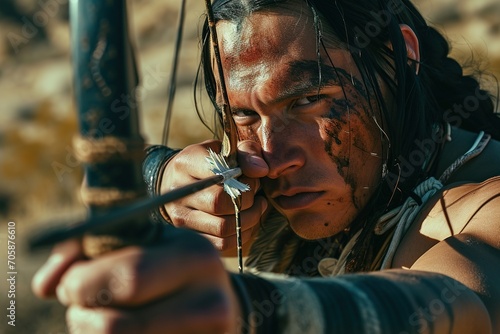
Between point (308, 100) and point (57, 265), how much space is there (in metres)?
1.12

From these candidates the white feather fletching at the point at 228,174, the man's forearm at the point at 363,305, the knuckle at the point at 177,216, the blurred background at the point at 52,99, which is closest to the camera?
the man's forearm at the point at 363,305

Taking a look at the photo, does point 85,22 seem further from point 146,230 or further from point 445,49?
point 445,49

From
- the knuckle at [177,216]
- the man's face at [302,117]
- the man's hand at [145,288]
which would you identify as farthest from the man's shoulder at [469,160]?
the man's hand at [145,288]

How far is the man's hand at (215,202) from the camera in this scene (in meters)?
2.04

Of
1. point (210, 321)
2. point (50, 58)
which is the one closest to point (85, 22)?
point (210, 321)

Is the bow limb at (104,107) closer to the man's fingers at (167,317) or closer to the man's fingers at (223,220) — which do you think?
the man's fingers at (167,317)

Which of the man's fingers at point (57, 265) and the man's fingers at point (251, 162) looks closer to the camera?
the man's fingers at point (57, 265)

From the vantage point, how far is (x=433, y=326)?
4.62ft

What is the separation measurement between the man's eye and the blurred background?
3.44m

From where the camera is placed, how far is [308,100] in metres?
2.11

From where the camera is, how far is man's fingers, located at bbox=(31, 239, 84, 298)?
3.60ft

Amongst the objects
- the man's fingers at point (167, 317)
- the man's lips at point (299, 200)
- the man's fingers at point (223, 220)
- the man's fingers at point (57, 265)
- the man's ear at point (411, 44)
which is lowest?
the man's fingers at point (223, 220)

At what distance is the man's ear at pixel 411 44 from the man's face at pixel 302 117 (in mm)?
248

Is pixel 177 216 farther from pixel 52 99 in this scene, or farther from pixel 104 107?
pixel 52 99
